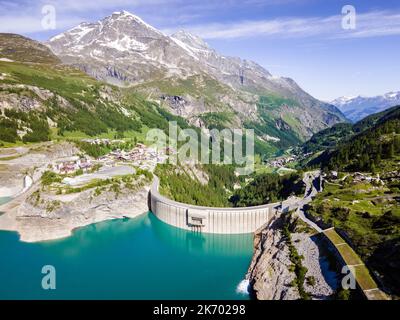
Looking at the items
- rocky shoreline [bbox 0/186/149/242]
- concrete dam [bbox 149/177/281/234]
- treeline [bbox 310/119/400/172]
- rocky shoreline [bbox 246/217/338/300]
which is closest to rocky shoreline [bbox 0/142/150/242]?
rocky shoreline [bbox 0/186/149/242]

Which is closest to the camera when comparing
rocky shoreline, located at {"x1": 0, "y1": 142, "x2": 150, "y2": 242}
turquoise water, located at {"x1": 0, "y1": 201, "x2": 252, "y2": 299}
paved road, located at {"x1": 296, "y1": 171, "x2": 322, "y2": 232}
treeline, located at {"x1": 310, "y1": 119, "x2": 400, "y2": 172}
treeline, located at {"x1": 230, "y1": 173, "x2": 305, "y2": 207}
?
turquoise water, located at {"x1": 0, "y1": 201, "x2": 252, "y2": 299}

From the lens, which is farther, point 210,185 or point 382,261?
point 210,185

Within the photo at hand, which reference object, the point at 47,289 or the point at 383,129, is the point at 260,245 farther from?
the point at 383,129

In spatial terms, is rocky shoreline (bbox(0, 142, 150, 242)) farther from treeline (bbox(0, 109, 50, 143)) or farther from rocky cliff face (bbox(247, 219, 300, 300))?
rocky cliff face (bbox(247, 219, 300, 300))

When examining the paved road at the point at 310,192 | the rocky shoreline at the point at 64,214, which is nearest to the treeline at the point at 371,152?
the paved road at the point at 310,192

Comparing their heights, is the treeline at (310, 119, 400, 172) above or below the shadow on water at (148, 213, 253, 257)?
above
